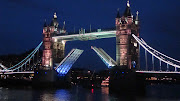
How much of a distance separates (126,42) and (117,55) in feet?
8.36

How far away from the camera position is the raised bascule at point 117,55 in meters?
38.2

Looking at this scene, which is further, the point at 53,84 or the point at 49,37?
the point at 49,37

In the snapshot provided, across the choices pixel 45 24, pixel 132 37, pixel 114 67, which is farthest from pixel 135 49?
pixel 45 24

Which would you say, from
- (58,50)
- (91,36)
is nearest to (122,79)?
(91,36)

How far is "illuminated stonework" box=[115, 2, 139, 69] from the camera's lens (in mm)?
40281

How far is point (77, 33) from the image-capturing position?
153ft

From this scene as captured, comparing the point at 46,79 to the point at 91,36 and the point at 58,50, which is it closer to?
the point at 58,50

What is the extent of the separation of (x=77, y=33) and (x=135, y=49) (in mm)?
10940

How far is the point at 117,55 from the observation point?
135 feet

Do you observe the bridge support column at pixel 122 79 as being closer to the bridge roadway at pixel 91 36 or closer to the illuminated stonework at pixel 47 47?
the bridge roadway at pixel 91 36

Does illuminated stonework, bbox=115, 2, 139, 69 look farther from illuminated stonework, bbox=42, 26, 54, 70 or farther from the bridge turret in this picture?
the bridge turret

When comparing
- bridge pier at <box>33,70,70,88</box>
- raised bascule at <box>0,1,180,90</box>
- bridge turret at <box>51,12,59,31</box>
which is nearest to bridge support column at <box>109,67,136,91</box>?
raised bascule at <box>0,1,180,90</box>

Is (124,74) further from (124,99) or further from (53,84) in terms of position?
(53,84)

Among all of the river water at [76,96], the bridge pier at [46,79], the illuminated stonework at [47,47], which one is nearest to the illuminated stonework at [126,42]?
the river water at [76,96]
